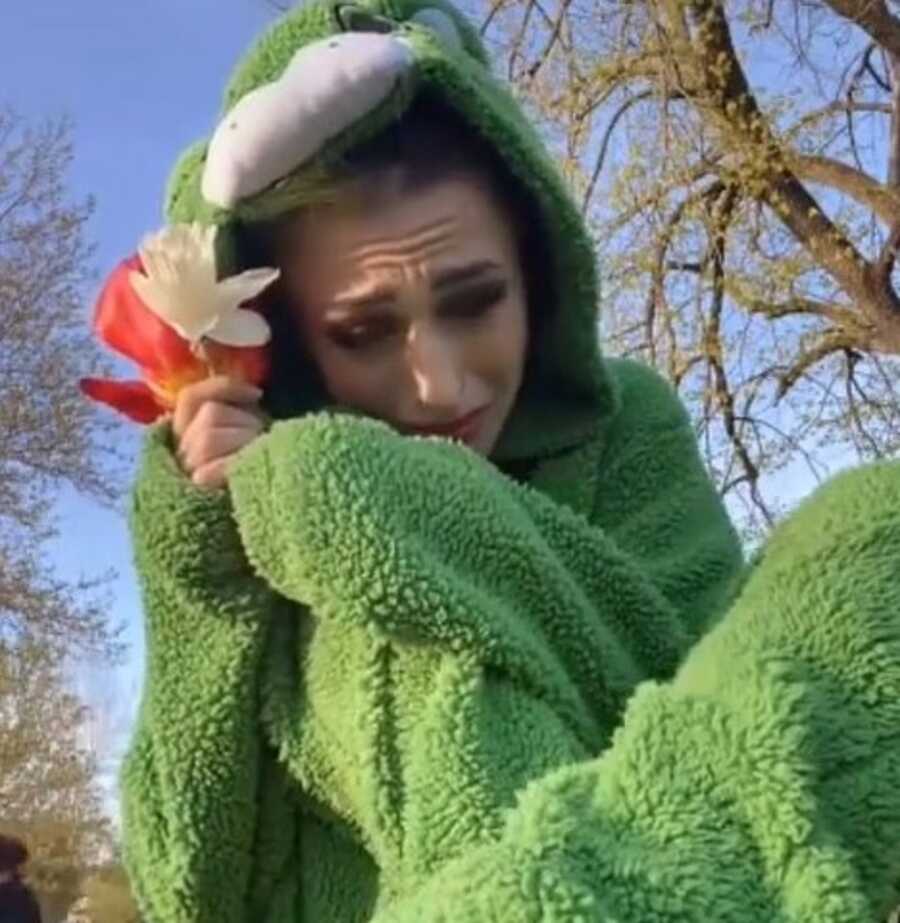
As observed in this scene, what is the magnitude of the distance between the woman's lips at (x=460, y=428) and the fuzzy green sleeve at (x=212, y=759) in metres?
0.15

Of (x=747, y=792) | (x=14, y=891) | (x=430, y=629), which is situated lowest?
(x=747, y=792)

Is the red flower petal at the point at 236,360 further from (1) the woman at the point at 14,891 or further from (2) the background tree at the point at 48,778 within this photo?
(2) the background tree at the point at 48,778

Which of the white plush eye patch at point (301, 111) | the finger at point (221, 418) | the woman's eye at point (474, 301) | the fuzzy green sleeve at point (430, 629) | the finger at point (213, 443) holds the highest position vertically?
the white plush eye patch at point (301, 111)

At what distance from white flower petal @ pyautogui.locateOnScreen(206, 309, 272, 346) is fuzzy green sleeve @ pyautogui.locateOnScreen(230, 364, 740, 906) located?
0.12 meters

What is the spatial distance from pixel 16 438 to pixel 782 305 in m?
6.05

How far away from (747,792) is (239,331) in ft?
1.45

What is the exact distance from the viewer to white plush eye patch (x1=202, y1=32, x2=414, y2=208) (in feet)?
3.34

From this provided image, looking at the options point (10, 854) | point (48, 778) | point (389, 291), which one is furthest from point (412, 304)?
point (48, 778)

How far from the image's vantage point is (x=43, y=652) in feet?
44.0

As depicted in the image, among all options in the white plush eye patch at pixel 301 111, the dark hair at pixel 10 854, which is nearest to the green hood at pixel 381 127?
the white plush eye patch at pixel 301 111

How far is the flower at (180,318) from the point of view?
102 centimetres

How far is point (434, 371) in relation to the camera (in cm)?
104

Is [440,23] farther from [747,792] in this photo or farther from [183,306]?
[747,792]

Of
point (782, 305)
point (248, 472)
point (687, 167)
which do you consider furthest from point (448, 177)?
point (782, 305)
